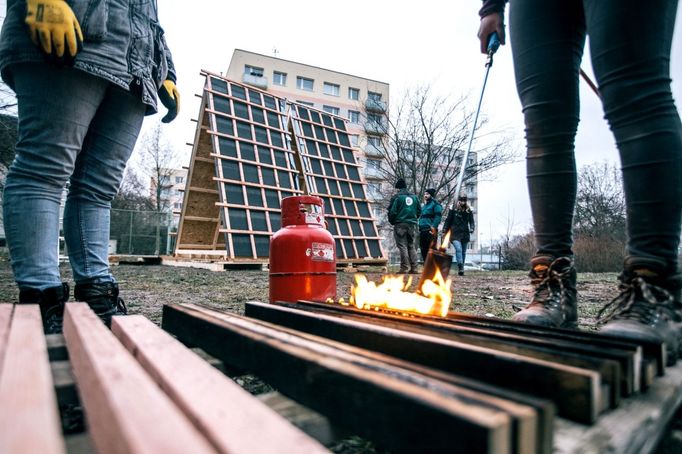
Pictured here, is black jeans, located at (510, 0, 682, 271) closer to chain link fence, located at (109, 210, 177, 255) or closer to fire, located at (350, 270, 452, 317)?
fire, located at (350, 270, 452, 317)

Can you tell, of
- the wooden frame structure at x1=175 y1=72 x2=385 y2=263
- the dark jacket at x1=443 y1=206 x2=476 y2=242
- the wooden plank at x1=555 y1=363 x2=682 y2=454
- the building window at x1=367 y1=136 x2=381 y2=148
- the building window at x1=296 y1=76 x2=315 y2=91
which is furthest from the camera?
the building window at x1=296 y1=76 x2=315 y2=91

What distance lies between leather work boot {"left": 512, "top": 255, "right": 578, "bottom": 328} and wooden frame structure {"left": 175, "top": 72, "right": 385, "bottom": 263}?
637 centimetres

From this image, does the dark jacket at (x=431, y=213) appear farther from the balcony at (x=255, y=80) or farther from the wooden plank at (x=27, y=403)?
the balcony at (x=255, y=80)

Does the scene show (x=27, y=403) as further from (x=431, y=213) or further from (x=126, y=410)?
(x=431, y=213)

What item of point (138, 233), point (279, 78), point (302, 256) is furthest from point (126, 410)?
point (279, 78)

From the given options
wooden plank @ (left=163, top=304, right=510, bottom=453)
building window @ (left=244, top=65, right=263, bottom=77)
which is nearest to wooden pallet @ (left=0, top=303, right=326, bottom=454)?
wooden plank @ (left=163, top=304, right=510, bottom=453)

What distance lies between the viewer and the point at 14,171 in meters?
1.60

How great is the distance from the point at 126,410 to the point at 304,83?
123 ft

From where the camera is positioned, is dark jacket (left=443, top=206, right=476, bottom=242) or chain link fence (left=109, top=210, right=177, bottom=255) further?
chain link fence (left=109, top=210, right=177, bottom=255)

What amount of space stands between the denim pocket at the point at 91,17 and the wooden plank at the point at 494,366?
156cm

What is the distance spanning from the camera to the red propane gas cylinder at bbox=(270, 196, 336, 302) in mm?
2326

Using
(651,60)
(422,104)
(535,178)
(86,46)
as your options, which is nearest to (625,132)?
(651,60)

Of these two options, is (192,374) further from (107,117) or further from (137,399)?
(107,117)

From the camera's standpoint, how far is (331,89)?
36094 millimetres
